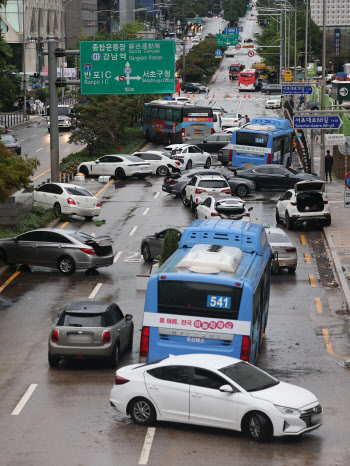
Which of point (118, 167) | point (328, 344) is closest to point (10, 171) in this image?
point (328, 344)

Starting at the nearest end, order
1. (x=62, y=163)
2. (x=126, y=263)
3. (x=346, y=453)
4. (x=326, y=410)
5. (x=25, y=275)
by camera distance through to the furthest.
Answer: (x=346, y=453) < (x=326, y=410) < (x=25, y=275) < (x=126, y=263) < (x=62, y=163)

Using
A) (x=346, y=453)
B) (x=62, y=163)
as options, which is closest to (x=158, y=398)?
(x=346, y=453)

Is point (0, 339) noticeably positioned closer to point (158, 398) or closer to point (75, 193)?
point (158, 398)

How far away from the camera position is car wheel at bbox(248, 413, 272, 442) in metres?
16.0

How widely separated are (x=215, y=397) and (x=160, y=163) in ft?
142

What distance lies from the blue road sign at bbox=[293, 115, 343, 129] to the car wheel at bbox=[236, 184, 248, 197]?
39.8 ft

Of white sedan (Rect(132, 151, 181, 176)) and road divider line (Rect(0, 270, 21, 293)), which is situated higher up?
white sedan (Rect(132, 151, 181, 176))

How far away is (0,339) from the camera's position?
24.5 meters

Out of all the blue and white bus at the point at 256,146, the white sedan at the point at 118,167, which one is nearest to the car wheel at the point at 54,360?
the white sedan at the point at 118,167

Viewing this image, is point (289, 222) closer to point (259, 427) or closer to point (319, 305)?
point (319, 305)

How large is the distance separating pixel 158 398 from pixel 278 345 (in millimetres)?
7722

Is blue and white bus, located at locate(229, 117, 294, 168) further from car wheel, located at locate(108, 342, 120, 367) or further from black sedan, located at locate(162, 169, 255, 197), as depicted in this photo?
car wheel, located at locate(108, 342, 120, 367)

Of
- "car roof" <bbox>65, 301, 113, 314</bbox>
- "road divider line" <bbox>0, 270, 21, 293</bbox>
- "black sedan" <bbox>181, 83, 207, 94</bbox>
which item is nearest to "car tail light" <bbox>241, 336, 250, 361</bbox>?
"car roof" <bbox>65, 301, 113, 314</bbox>

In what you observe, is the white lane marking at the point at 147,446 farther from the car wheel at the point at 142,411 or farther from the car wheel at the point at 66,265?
the car wheel at the point at 66,265
